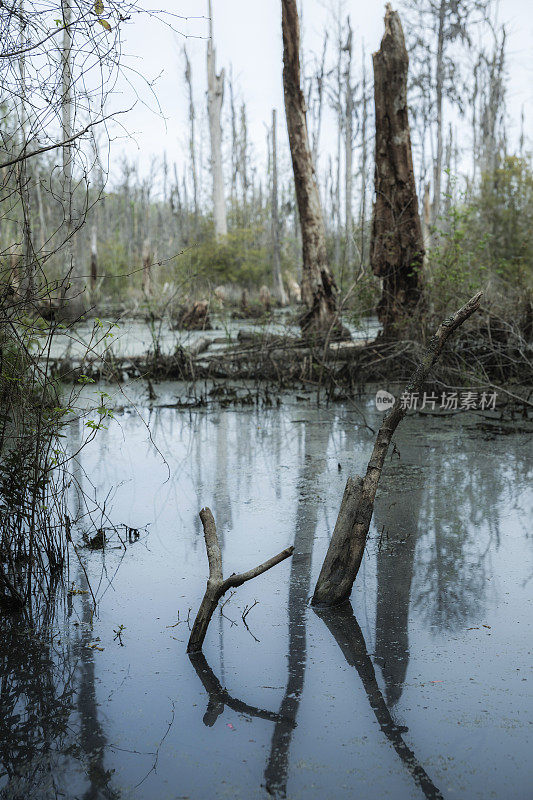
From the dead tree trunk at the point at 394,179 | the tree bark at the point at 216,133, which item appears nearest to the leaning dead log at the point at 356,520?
the dead tree trunk at the point at 394,179

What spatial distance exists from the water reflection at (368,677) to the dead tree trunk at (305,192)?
24.5ft

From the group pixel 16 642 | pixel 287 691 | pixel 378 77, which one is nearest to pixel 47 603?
pixel 16 642

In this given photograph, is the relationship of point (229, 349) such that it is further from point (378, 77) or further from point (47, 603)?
point (47, 603)

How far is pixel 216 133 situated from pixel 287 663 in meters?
23.9

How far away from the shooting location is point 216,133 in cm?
2456

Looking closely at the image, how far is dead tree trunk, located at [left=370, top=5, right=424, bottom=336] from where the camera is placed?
879 centimetres

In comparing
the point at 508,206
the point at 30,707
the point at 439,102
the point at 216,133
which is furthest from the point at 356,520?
the point at 439,102

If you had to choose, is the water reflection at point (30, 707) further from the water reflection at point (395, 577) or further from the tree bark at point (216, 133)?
the tree bark at point (216, 133)

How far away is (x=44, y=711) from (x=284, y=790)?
0.80 meters

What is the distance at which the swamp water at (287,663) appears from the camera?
6.58 feet

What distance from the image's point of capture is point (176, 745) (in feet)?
6.93

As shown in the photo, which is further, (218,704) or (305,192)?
(305,192)

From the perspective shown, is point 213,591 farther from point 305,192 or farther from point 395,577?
point 305,192

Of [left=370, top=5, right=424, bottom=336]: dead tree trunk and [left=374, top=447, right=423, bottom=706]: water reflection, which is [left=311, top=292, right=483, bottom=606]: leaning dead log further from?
[left=370, top=5, right=424, bottom=336]: dead tree trunk
